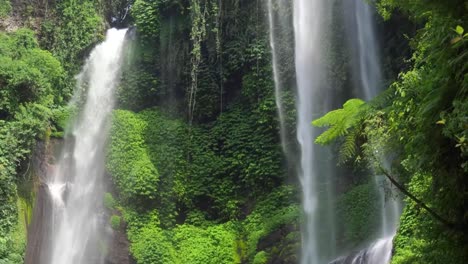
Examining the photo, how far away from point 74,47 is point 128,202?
19.2 ft

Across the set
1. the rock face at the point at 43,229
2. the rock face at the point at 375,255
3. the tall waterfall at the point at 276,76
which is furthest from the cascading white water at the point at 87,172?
the rock face at the point at 375,255

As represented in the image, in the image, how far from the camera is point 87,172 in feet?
52.1

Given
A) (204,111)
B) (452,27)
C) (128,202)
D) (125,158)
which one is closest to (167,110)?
(204,111)

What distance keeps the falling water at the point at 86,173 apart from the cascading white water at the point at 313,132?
527 centimetres

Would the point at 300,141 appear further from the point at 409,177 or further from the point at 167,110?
the point at 409,177

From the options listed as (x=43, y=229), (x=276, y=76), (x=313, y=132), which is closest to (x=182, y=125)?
(x=276, y=76)

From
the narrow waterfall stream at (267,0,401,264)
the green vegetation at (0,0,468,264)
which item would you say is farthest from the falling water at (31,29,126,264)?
the narrow waterfall stream at (267,0,401,264)

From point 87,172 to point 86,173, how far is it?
0.04 m

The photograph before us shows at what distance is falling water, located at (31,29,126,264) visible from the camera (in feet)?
47.1

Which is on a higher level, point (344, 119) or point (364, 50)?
point (364, 50)

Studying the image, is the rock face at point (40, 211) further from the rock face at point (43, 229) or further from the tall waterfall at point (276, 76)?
the tall waterfall at point (276, 76)

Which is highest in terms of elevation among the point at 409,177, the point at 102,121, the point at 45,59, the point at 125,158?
the point at 45,59

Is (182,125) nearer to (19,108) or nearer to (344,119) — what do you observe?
(19,108)

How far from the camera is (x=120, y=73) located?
17969mm
